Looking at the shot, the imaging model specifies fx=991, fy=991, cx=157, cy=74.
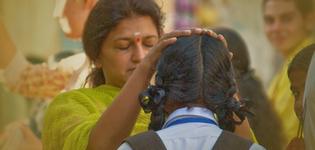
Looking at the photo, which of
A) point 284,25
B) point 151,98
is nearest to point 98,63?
point 151,98

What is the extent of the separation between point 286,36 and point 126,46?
157cm

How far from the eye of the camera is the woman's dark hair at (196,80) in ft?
8.89

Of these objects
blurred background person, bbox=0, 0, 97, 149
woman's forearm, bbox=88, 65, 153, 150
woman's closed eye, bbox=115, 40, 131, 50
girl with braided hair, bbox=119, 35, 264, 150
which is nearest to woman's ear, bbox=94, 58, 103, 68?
woman's closed eye, bbox=115, 40, 131, 50

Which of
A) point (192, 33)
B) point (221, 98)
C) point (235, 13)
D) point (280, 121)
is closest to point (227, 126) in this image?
point (221, 98)

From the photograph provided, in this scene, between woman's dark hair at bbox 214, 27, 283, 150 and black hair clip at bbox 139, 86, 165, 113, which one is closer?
black hair clip at bbox 139, 86, 165, 113

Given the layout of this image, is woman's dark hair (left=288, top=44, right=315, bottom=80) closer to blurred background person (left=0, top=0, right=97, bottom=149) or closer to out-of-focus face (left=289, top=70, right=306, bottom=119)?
out-of-focus face (left=289, top=70, right=306, bottom=119)

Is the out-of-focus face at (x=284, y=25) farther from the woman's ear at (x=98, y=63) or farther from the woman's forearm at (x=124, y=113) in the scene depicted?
the woman's forearm at (x=124, y=113)

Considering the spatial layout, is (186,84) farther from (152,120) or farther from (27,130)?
(27,130)

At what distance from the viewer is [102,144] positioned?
9.96 feet

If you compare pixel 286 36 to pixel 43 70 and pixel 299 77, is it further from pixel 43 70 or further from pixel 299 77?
pixel 299 77

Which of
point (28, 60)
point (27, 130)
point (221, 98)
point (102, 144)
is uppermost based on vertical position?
point (221, 98)

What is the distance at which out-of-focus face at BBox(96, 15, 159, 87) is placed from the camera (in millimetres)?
3480

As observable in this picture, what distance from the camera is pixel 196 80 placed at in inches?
107

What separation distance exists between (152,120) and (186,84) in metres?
0.17
